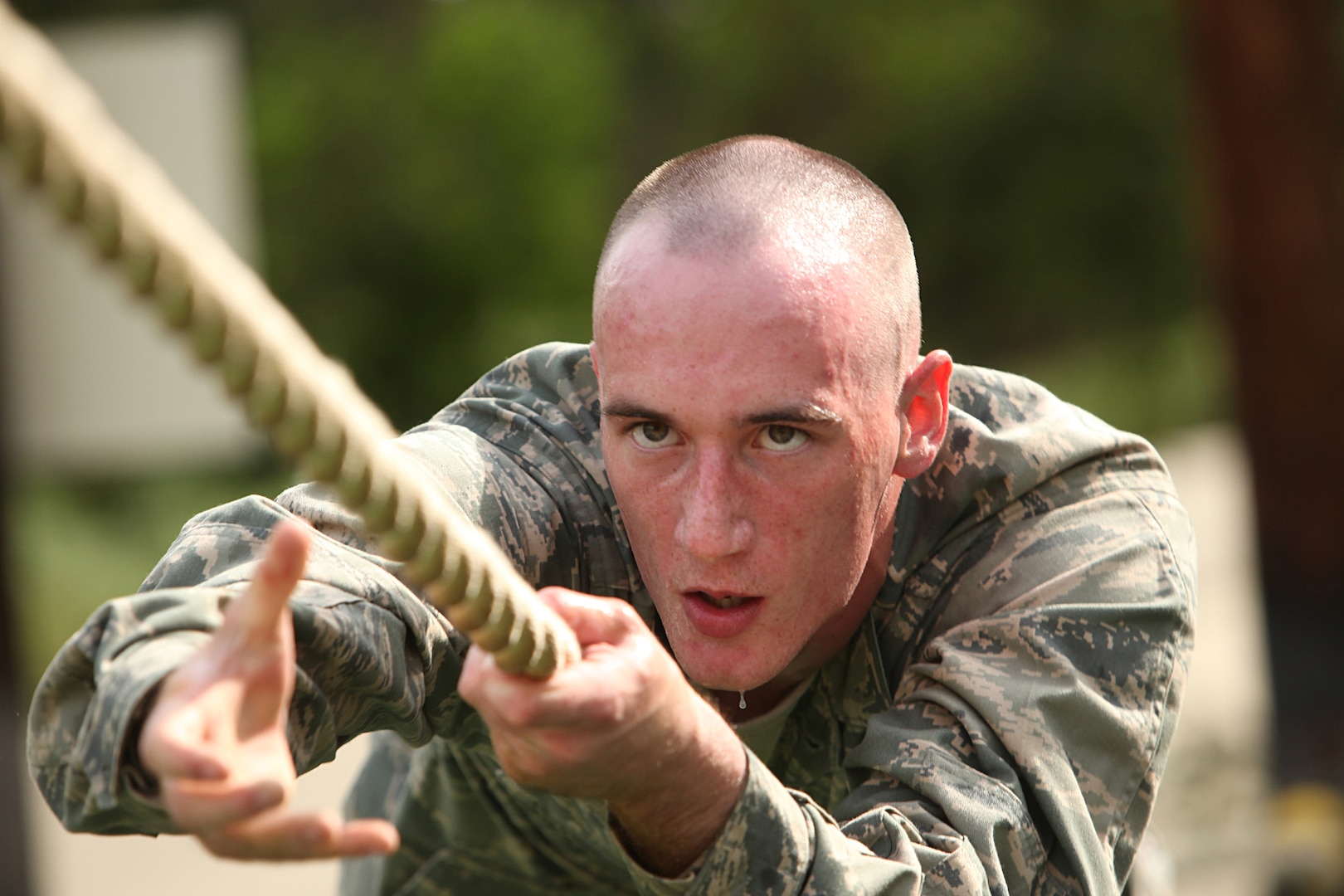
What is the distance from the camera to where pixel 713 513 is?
6.33 ft

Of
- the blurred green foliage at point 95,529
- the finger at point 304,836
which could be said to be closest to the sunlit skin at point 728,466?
the finger at point 304,836

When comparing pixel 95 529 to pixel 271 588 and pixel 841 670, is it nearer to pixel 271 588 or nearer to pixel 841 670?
pixel 841 670

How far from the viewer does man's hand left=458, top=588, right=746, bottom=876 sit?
54.6 inches

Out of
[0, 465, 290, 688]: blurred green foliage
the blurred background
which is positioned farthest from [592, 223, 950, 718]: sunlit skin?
[0, 465, 290, 688]: blurred green foliage

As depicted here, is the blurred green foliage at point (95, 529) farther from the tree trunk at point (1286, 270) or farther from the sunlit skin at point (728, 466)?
the sunlit skin at point (728, 466)

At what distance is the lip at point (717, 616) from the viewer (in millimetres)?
2027

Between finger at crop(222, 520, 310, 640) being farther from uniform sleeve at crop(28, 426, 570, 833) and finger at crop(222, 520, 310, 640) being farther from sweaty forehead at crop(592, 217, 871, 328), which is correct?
sweaty forehead at crop(592, 217, 871, 328)

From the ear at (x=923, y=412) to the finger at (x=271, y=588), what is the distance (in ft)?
3.98

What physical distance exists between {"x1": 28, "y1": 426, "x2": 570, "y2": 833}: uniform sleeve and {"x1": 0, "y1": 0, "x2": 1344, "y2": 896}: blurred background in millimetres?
2634

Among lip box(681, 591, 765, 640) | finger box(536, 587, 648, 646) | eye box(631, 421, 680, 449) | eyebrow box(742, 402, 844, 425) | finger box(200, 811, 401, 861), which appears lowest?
lip box(681, 591, 765, 640)

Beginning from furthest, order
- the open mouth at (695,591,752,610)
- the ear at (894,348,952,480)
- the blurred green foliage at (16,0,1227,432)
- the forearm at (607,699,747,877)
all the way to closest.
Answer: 1. the blurred green foliage at (16,0,1227,432)
2. the ear at (894,348,952,480)
3. the open mouth at (695,591,752,610)
4. the forearm at (607,699,747,877)

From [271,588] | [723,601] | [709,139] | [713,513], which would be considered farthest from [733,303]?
[709,139]

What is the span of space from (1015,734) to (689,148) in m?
14.6

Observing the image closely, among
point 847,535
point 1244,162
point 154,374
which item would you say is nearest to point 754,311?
point 847,535
